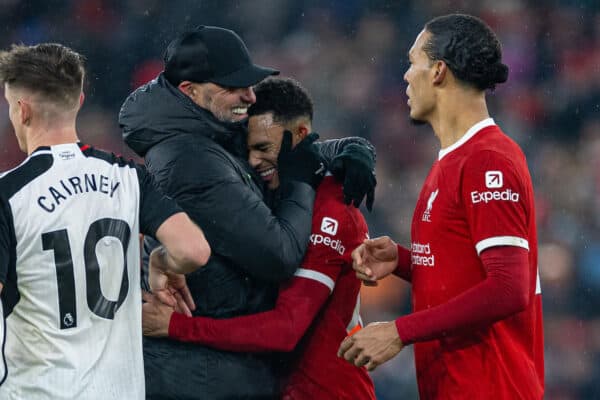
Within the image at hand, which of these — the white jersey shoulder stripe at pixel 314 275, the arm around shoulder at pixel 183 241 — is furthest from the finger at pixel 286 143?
the arm around shoulder at pixel 183 241

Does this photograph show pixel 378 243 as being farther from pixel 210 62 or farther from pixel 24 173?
pixel 24 173

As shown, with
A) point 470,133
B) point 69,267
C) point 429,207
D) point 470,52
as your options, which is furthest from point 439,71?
point 69,267

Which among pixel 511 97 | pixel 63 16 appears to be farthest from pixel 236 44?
pixel 63 16

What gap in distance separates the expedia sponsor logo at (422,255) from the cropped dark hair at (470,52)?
59 cm

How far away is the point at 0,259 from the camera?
2557 mm

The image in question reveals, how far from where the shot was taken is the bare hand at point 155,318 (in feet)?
10.5

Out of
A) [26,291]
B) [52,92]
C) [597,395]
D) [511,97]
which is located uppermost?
[511,97]

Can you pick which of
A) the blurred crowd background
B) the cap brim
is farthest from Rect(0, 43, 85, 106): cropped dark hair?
the blurred crowd background

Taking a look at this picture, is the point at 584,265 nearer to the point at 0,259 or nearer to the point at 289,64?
the point at 289,64

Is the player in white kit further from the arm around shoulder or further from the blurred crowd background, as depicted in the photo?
the blurred crowd background

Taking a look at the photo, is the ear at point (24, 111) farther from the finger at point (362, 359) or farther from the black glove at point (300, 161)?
the finger at point (362, 359)

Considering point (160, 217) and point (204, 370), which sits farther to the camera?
point (204, 370)

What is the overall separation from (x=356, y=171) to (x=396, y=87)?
5514mm

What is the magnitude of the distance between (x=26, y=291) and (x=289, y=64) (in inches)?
260
